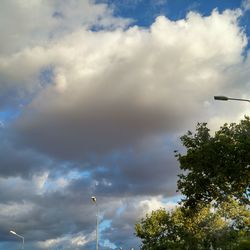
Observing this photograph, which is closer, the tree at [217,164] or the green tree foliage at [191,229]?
the tree at [217,164]

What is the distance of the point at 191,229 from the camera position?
3364 inches

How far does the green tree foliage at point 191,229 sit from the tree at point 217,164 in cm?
744

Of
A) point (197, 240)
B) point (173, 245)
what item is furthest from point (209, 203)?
point (173, 245)

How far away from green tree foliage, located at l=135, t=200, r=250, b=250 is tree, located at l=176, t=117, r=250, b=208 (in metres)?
7.44

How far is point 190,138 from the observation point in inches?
1885

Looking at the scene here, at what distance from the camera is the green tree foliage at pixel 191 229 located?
62.7m

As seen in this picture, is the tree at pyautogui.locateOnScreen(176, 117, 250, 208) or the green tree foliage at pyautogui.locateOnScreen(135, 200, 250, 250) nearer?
the tree at pyautogui.locateOnScreen(176, 117, 250, 208)

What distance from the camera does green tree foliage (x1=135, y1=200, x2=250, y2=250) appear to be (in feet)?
206

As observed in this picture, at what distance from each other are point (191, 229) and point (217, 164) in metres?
43.3

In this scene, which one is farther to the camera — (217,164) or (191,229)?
(191,229)

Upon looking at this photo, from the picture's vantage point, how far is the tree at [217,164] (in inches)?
1720

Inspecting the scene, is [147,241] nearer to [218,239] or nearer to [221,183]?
[218,239]

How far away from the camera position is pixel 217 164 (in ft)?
147

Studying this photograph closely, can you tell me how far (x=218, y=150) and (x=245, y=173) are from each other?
3139 millimetres
